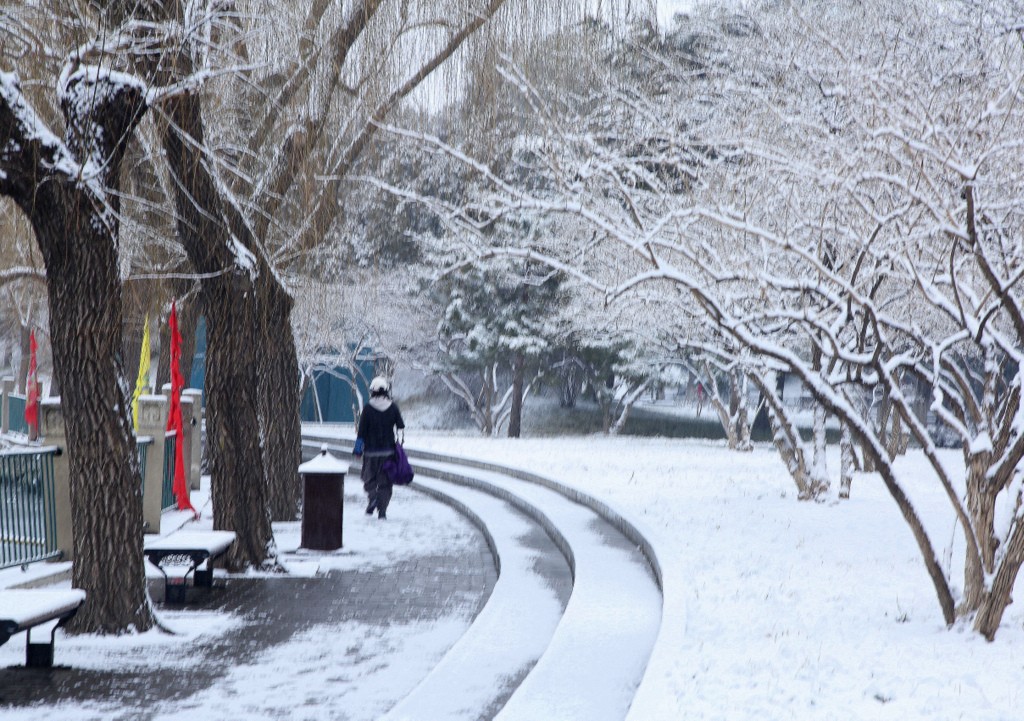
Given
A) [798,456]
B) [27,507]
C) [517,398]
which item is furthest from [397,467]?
[517,398]

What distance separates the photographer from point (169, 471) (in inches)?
577

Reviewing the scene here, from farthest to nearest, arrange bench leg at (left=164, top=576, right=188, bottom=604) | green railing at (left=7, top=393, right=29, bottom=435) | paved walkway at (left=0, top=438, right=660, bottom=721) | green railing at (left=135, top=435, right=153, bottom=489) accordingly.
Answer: green railing at (left=7, top=393, right=29, bottom=435)
green railing at (left=135, top=435, right=153, bottom=489)
bench leg at (left=164, top=576, right=188, bottom=604)
paved walkway at (left=0, top=438, right=660, bottom=721)

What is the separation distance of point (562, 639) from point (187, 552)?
332 cm

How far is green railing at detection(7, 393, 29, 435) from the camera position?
103 ft

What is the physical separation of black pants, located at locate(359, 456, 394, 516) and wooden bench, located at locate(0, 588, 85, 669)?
24.2ft

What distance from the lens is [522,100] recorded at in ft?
32.2

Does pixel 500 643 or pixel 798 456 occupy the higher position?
pixel 798 456

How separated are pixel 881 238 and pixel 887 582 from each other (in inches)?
112

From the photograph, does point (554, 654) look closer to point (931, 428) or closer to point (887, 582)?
point (887, 582)

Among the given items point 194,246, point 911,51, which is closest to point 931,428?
point 911,51

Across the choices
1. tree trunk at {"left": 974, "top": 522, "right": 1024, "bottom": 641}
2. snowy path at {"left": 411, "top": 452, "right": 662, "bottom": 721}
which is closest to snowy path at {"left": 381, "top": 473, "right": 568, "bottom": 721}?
snowy path at {"left": 411, "top": 452, "right": 662, "bottom": 721}

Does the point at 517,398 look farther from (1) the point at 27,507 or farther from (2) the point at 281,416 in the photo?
(1) the point at 27,507

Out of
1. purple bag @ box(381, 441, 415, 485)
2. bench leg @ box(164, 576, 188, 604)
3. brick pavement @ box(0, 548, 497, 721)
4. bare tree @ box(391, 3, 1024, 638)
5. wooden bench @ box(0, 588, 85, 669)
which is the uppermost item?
bare tree @ box(391, 3, 1024, 638)

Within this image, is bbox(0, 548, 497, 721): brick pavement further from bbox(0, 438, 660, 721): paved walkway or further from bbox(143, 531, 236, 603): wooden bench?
bbox(143, 531, 236, 603): wooden bench
